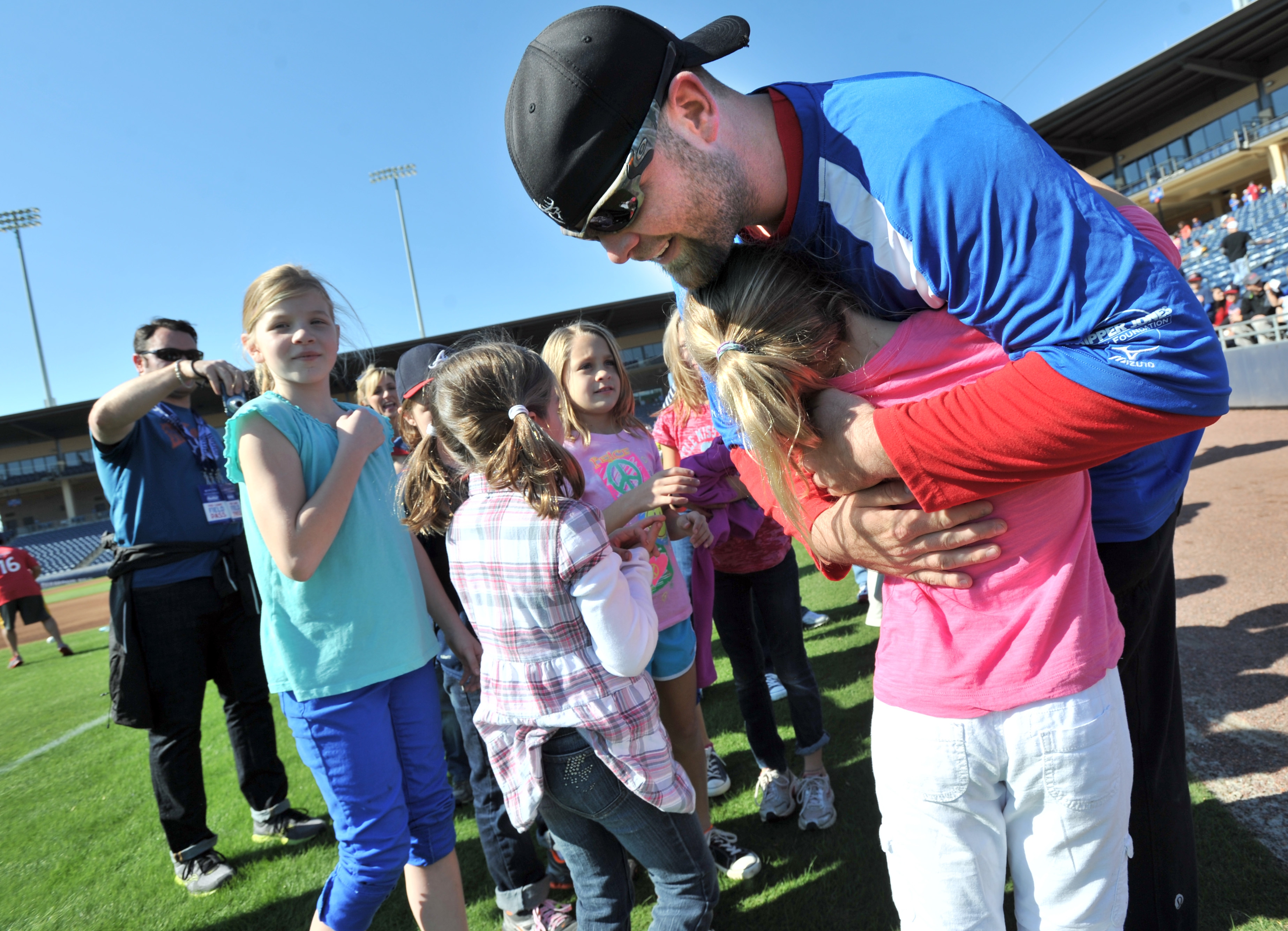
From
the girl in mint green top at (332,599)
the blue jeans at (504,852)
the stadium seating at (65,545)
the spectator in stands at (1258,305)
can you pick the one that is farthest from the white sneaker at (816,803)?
the stadium seating at (65,545)

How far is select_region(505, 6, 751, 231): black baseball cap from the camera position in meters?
1.07

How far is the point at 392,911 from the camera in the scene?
291cm

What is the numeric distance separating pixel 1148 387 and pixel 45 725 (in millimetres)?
9362

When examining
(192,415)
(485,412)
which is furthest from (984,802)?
(192,415)

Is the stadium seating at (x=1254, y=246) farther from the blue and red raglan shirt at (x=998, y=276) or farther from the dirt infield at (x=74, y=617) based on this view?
the dirt infield at (x=74, y=617)

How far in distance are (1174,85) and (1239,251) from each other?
23.1 metres

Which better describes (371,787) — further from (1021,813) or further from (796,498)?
(1021,813)

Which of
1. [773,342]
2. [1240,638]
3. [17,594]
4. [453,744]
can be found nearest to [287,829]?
[453,744]

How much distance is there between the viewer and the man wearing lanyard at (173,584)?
125 inches

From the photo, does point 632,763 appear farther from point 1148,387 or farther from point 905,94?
point 905,94

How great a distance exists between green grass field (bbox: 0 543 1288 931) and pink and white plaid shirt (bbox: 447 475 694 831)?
1.14m

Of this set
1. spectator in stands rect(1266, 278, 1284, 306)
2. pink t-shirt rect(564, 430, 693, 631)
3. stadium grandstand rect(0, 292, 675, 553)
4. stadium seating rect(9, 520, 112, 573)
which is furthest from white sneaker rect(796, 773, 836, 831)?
stadium seating rect(9, 520, 112, 573)

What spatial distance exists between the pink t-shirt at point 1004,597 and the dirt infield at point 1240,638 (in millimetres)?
1786

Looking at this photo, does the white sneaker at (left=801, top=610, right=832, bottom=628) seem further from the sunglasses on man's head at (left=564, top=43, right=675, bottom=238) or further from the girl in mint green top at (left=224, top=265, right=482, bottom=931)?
the sunglasses on man's head at (left=564, top=43, right=675, bottom=238)
